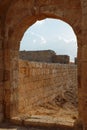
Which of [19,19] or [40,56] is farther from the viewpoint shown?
[40,56]

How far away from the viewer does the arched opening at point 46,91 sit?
9953 mm

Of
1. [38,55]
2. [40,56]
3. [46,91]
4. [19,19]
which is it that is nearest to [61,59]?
[40,56]

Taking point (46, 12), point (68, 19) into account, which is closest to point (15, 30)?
point (46, 12)

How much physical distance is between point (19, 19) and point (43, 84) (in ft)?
18.2

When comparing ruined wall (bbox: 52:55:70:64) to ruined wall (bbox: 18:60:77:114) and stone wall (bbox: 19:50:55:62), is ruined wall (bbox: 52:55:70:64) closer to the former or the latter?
stone wall (bbox: 19:50:55:62)

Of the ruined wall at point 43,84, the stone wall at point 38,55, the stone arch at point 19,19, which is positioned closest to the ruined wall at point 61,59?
the stone wall at point 38,55

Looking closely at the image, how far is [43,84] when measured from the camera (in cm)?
1247

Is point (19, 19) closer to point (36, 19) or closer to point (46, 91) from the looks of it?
point (36, 19)

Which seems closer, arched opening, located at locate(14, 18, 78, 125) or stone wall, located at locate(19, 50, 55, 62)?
arched opening, located at locate(14, 18, 78, 125)

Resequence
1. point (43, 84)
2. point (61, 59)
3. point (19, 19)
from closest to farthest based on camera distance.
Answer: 1. point (19, 19)
2. point (43, 84)
3. point (61, 59)

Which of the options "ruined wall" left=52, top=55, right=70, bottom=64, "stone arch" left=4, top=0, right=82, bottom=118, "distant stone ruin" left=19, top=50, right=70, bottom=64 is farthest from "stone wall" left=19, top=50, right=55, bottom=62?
"stone arch" left=4, top=0, right=82, bottom=118

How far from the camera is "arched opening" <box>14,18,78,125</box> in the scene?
392 inches

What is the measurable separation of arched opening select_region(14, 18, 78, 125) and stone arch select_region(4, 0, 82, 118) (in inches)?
32.5

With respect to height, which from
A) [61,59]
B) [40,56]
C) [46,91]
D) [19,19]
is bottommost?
[46,91]
